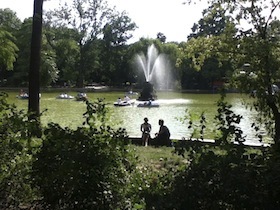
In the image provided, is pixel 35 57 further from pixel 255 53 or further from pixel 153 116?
pixel 153 116

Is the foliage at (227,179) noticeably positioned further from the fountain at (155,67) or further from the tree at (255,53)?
the fountain at (155,67)

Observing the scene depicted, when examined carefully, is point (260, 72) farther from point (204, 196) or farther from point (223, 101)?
point (204, 196)

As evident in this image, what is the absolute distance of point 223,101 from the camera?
3477mm

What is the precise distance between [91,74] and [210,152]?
66660mm

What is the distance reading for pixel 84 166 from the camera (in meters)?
3.46

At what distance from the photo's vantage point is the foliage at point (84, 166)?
346cm

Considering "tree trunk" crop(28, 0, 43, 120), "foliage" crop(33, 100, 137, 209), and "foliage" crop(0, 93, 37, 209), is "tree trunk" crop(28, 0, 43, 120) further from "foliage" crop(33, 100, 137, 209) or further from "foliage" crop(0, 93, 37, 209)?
"foliage" crop(33, 100, 137, 209)

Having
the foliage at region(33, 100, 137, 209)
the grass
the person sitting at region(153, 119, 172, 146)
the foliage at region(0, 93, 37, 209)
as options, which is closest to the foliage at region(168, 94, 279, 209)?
the foliage at region(33, 100, 137, 209)

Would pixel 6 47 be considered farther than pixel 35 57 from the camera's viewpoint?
No

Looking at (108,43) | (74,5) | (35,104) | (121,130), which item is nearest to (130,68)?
(108,43)

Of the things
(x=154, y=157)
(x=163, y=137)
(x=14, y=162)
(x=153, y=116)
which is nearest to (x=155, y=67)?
(x=153, y=116)

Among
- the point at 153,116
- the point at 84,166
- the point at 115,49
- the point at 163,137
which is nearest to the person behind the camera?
the point at 84,166

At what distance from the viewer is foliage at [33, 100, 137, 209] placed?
3455 millimetres

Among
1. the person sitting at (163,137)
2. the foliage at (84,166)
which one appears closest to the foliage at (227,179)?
the foliage at (84,166)
